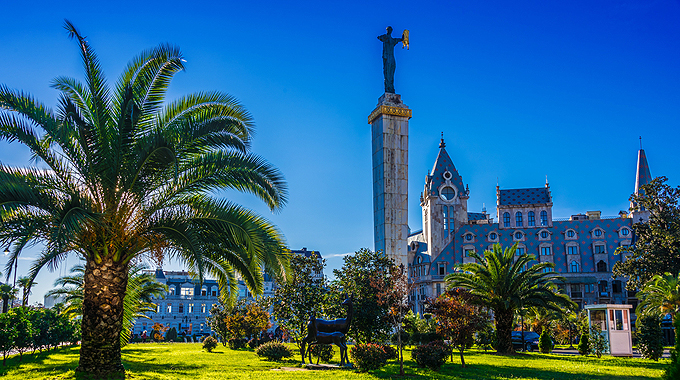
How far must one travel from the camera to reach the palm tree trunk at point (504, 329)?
28516 millimetres

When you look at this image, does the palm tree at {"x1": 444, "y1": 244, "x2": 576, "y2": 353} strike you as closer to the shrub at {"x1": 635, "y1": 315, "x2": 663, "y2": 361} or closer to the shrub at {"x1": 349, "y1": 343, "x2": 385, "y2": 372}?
the shrub at {"x1": 635, "y1": 315, "x2": 663, "y2": 361}

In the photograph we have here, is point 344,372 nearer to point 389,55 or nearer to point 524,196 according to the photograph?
point 389,55

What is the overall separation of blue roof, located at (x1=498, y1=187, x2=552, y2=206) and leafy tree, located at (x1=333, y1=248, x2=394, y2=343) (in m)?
55.5

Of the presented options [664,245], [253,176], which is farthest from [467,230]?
[253,176]

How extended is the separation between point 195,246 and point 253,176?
2.59m

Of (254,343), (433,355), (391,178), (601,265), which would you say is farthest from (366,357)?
(601,265)

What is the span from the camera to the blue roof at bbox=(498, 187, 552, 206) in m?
77.5

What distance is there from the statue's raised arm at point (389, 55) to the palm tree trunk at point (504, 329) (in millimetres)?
16768

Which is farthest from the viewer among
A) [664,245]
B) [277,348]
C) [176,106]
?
[664,245]

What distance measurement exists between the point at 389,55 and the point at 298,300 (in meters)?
18.7

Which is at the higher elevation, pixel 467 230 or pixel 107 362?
pixel 467 230

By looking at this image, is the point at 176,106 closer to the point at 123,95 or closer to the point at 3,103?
the point at 123,95

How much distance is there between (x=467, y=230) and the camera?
7725cm

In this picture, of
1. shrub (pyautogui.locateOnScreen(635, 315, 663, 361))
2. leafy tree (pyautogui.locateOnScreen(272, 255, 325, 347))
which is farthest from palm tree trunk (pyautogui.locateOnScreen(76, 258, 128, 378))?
shrub (pyautogui.locateOnScreen(635, 315, 663, 361))
